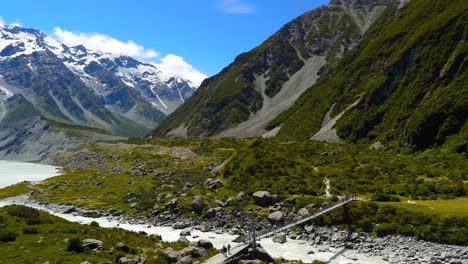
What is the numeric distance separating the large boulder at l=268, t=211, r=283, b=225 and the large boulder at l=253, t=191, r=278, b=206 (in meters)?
6.69

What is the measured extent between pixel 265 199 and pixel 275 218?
28.5ft

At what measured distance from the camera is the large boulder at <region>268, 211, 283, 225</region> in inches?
2411

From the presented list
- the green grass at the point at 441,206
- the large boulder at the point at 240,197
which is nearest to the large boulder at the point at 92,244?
the large boulder at the point at 240,197

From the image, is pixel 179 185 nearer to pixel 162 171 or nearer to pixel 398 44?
pixel 162 171

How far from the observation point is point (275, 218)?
6175 centimetres

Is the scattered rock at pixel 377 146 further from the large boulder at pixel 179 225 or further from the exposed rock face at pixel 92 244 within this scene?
the exposed rock face at pixel 92 244

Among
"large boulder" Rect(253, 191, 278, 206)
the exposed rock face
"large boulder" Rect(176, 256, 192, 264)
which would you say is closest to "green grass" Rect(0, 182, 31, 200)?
"large boulder" Rect(253, 191, 278, 206)

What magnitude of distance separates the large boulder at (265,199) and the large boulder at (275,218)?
6.69 meters

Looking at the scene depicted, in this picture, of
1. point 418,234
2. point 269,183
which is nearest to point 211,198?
point 269,183

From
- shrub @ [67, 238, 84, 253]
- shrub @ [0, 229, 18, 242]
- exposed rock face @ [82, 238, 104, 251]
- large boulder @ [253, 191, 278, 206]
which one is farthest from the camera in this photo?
large boulder @ [253, 191, 278, 206]

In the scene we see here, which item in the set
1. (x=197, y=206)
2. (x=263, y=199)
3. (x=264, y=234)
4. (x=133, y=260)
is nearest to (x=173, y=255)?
(x=133, y=260)

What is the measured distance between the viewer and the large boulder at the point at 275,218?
61244mm

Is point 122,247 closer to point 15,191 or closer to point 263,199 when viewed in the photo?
point 263,199

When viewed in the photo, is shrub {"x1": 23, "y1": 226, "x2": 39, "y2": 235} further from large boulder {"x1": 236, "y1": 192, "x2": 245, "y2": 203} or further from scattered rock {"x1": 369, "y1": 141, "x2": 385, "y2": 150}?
scattered rock {"x1": 369, "y1": 141, "x2": 385, "y2": 150}
